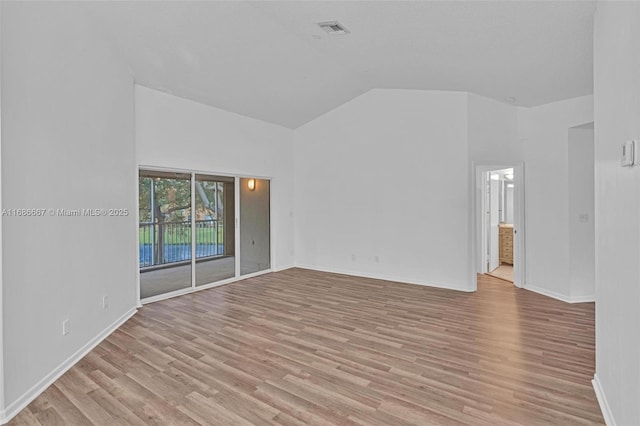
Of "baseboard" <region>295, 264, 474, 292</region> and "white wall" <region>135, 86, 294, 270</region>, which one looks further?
"baseboard" <region>295, 264, 474, 292</region>

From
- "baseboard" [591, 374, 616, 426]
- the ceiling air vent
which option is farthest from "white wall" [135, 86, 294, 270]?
"baseboard" [591, 374, 616, 426]

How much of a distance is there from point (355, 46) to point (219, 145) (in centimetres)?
277

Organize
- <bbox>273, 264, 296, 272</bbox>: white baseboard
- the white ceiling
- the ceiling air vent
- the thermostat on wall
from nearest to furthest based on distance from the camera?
the thermostat on wall → the white ceiling → the ceiling air vent → <bbox>273, 264, 296, 272</bbox>: white baseboard

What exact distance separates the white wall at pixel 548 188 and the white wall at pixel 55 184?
5760mm

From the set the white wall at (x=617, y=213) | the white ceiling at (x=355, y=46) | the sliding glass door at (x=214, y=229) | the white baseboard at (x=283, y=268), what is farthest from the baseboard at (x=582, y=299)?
the sliding glass door at (x=214, y=229)

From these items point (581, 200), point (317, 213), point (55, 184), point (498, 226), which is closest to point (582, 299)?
point (581, 200)

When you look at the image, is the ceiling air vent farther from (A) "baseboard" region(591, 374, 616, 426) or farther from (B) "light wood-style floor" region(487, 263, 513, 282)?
(B) "light wood-style floor" region(487, 263, 513, 282)

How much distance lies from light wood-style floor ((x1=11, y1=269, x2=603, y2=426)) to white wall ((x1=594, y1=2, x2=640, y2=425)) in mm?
437

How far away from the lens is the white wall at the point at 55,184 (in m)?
2.35

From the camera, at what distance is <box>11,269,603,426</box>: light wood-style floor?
224cm

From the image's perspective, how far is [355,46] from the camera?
4.12 metres

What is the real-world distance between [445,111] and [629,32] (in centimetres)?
374

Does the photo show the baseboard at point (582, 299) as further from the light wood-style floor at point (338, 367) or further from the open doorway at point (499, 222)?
the open doorway at point (499, 222)

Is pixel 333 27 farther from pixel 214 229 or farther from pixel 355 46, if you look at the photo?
pixel 214 229
